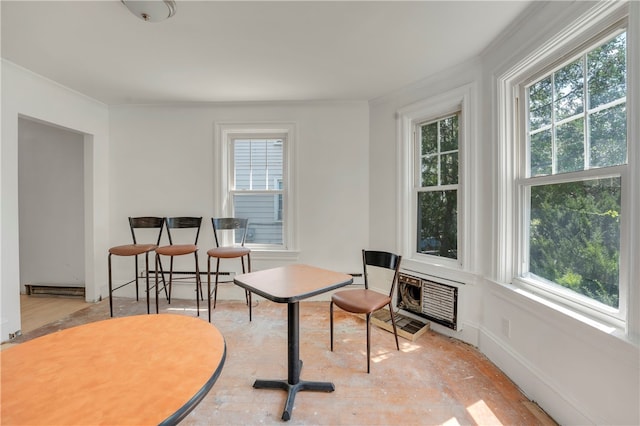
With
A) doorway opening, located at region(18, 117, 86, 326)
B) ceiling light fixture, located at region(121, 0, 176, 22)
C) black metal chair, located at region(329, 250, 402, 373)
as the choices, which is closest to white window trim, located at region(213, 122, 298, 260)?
black metal chair, located at region(329, 250, 402, 373)

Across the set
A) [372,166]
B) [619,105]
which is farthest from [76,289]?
[619,105]

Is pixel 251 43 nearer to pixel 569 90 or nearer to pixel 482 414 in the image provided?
pixel 569 90

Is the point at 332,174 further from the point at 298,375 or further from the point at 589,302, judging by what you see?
the point at 589,302

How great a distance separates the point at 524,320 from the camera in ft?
5.90

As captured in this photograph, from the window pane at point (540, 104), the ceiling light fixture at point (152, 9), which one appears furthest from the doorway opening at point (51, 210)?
the window pane at point (540, 104)

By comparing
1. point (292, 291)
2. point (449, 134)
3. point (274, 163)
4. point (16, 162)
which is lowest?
point (292, 291)

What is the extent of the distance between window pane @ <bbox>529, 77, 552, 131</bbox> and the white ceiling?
19.3 inches

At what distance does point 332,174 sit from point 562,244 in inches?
87.7

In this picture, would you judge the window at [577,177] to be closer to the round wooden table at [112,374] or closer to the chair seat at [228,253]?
the round wooden table at [112,374]

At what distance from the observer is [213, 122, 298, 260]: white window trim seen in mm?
3318

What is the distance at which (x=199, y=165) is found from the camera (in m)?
3.37

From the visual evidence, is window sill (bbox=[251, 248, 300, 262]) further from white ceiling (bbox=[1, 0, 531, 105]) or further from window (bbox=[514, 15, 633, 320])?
window (bbox=[514, 15, 633, 320])

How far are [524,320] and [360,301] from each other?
1.09 metres

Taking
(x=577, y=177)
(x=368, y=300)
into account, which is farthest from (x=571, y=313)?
(x=368, y=300)
